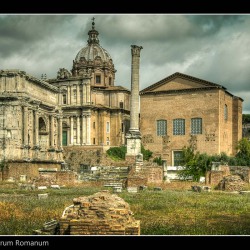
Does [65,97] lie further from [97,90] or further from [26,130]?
[26,130]

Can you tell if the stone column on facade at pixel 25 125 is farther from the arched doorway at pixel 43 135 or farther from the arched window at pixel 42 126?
the arched doorway at pixel 43 135

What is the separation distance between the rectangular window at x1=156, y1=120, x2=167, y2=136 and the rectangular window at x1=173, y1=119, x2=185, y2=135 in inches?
42.1

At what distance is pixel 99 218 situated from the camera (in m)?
8.40

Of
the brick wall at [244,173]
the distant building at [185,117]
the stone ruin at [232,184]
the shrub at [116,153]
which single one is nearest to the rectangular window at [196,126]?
the distant building at [185,117]

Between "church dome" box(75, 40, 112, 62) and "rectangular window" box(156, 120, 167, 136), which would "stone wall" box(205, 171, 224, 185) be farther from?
"church dome" box(75, 40, 112, 62)

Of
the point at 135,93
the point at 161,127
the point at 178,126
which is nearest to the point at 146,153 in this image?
the point at 161,127

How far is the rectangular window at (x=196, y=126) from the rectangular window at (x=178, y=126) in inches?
41.5

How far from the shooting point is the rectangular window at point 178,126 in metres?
49.4

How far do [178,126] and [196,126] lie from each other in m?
2.12

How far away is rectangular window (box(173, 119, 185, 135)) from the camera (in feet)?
162

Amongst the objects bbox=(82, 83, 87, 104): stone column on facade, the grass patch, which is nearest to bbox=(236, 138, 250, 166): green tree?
bbox=(82, 83, 87, 104): stone column on facade
